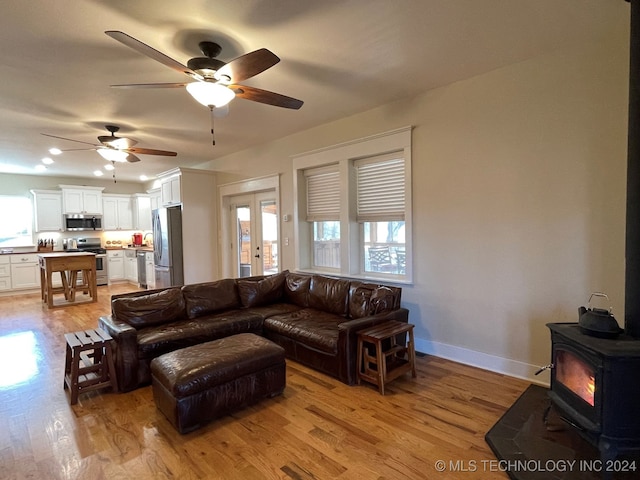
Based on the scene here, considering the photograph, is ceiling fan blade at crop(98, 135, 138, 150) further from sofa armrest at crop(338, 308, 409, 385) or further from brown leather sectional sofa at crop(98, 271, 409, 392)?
sofa armrest at crop(338, 308, 409, 385)

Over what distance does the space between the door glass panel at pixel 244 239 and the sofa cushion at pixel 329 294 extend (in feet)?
8.38

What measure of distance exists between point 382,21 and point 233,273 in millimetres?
5346

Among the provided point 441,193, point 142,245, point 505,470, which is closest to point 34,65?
point 441,193

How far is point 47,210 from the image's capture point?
8102 mm

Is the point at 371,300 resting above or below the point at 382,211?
below

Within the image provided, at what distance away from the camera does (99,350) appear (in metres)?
3.00

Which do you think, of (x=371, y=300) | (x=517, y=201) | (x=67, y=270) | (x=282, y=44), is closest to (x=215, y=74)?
(x=282, y=44)

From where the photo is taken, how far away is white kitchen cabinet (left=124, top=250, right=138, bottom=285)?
8.62 metres

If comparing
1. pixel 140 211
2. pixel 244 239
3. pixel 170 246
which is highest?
pixel 140 211

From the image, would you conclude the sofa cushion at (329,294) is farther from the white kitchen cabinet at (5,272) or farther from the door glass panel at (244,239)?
the white kitchen cabinet at (5,272)

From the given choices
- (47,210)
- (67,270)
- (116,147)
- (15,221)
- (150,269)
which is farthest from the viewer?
(47,210)

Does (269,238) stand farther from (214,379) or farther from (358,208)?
(214,379)

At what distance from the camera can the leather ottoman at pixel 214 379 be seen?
229 cm

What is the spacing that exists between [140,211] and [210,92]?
831 cm
